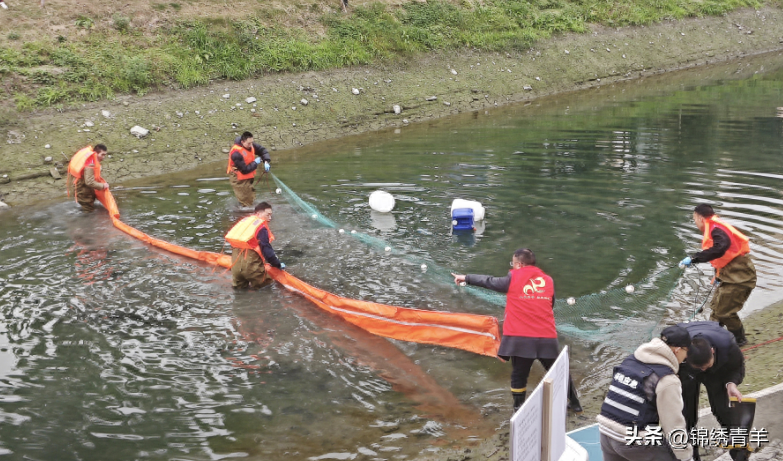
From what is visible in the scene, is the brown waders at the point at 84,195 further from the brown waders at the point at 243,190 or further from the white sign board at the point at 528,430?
the white sign board at the point at 528,430

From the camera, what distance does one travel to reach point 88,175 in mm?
14117

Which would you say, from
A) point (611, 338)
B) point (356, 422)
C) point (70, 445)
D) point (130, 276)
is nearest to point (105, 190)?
point (130, 276)

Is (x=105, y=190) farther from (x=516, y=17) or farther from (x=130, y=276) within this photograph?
(x=516, y=17)

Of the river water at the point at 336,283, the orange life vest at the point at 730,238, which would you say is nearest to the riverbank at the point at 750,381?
the river water at the point at 336,283

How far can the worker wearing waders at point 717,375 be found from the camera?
5793mm

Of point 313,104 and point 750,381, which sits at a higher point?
point 313,104

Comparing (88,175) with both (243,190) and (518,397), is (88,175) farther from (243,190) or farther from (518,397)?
(518,397)

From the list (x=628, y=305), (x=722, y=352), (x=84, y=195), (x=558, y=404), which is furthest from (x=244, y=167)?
(x=722, y=352)

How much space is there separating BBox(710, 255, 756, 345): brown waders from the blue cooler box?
16.6 ft

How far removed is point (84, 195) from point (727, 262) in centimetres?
1221

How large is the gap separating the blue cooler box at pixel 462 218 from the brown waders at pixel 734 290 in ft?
16.6

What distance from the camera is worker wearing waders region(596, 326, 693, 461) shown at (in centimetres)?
488

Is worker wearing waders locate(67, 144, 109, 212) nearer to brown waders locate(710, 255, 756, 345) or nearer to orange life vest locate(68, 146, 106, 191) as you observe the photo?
orange life vest locate(68, 146, 106, 191)

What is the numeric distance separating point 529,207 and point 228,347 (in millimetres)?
7517
